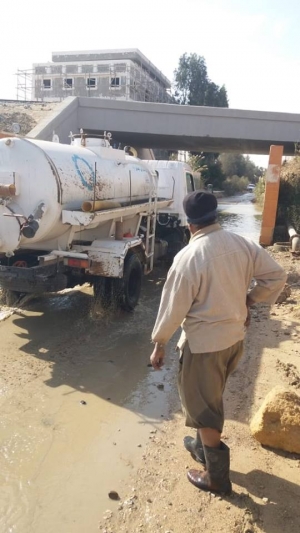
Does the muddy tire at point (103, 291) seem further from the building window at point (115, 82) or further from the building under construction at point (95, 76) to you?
the building window at point (115, 82)

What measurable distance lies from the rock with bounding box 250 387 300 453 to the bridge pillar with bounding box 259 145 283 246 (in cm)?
1076

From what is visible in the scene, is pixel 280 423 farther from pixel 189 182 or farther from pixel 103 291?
pixel 189 182

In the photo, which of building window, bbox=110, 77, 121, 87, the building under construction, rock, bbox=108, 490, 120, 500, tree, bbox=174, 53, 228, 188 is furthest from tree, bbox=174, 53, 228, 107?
rock, bbox=108, 490, 120, 500

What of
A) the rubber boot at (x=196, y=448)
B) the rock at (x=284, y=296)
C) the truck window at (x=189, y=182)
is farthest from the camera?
the truck window at (x=189, y=182)

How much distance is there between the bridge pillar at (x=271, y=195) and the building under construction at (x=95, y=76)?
3263cm

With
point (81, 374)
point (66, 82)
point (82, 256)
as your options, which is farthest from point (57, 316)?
point (66, 82)

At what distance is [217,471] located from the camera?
2.87 metres

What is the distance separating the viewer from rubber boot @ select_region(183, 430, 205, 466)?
10.7 ft

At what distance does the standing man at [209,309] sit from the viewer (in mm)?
2613


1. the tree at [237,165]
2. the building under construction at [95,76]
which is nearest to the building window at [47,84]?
the building under construction at [95,76]

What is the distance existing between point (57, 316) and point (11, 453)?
10.8 feet

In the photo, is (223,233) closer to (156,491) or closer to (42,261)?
(156,491)

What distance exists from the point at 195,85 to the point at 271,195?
180 feet

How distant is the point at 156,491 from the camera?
2.99 metres
